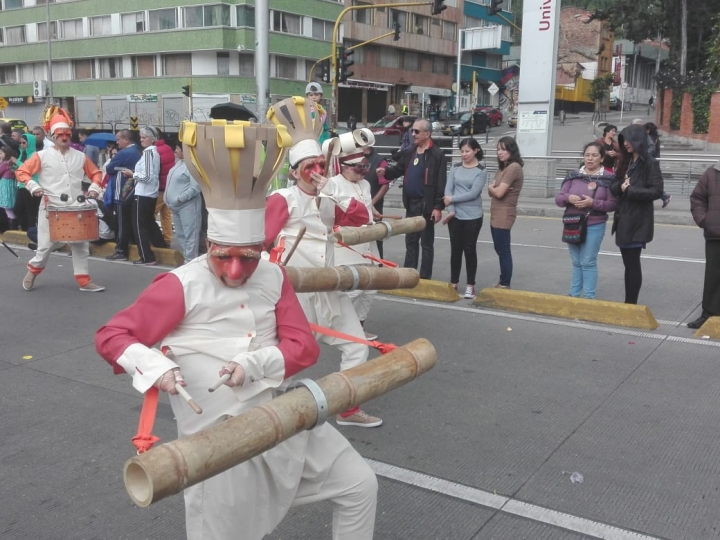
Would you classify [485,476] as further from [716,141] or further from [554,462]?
→ [716,141]

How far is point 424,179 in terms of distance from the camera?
8.62 metres

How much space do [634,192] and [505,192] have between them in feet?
5.47

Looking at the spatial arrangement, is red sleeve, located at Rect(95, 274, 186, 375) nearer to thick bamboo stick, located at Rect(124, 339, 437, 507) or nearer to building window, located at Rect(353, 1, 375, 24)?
thick bamboo stick, located at Rect(124, 339, 437, 507)

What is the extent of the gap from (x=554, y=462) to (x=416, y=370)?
184cm

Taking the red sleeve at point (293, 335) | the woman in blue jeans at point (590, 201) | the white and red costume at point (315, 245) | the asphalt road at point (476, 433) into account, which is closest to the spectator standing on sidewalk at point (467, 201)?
the asphalt road at point (476, 433)

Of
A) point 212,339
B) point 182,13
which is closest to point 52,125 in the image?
point 212,339

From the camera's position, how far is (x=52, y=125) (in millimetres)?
8523

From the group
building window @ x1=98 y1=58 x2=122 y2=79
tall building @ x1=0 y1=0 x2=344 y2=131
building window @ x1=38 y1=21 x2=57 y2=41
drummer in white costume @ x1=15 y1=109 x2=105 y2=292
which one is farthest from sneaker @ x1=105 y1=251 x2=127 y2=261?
building window @ x1=38 y1=21 x2=57 y2=41

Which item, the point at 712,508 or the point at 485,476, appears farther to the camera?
the point at 485,476

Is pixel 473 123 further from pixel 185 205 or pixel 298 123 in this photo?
pixel 298 123

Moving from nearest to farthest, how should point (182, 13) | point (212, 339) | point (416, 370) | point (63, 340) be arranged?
point (212, 339), point (416, 370), point (63, 340), point (182, 13)

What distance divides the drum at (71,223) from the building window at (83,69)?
5000cm

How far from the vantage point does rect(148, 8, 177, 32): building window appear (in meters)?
49.2

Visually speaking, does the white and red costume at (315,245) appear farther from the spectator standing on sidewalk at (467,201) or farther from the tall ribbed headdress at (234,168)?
the spectator standing on sidewalk at (467,201)
